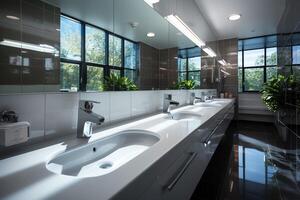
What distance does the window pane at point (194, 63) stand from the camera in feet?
10.6

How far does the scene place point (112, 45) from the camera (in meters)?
1.43

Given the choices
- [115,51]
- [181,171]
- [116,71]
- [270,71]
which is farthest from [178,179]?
[270,71]

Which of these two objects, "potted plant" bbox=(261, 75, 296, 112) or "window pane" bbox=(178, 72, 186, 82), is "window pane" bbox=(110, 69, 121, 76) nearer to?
"window pane" bbox=(178, 72, 186, 82)

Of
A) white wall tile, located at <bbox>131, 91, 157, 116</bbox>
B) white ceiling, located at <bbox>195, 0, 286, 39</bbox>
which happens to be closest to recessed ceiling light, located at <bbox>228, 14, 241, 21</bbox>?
white ceiling, located at <bbox>195, 0, 286, 39</bbox>

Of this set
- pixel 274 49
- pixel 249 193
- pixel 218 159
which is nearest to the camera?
pixel 249 193

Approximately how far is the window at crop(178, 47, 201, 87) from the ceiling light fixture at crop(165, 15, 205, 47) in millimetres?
209

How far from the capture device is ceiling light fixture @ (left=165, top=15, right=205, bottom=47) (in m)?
2.08

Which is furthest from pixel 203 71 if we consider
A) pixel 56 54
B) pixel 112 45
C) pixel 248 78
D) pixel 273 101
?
pixel 56 54

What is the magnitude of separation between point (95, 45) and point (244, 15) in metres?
4.20

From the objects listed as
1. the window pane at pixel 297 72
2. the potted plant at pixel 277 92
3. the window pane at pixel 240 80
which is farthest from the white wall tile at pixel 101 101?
the window pane at pixel 240 80

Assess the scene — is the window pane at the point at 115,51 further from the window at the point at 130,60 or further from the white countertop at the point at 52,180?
the white countertop at the point at 52,180

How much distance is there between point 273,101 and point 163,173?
4.26 metres

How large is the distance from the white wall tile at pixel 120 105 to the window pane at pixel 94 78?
12cm

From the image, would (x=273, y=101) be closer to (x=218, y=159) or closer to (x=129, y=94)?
(x=218, y=159)
